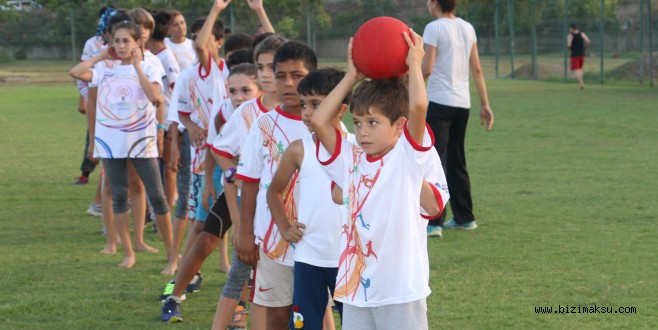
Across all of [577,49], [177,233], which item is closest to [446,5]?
[177,233]

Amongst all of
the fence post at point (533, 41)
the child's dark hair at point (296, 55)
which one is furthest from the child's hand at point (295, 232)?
the fence post at point (533, 41)

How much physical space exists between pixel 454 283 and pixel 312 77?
291 centimetres

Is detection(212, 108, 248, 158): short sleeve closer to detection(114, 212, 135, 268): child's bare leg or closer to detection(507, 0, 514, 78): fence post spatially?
detection(114, 212, 135, 268): child's bare leg

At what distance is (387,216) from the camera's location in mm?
3967

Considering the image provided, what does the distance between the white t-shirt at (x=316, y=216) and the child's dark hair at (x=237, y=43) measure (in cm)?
267

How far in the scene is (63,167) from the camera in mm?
14008

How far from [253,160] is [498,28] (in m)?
36.3

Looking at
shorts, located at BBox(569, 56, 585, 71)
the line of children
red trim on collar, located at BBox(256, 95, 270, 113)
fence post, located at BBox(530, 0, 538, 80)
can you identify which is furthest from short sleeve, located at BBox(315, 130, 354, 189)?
fence post, located at BBox(530, 0, 538, 80)

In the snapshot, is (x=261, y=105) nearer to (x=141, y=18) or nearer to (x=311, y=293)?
(x=311, y=293)

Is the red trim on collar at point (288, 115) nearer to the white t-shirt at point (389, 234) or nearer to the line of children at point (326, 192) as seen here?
the line of children at point (326, 192)

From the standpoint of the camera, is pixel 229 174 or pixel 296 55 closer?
pixel 296 55

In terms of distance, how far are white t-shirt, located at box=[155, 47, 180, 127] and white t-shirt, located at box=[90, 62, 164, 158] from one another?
969mm

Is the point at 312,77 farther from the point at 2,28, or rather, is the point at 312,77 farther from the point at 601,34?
the point at 2,28

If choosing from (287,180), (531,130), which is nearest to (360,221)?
(287,180)
